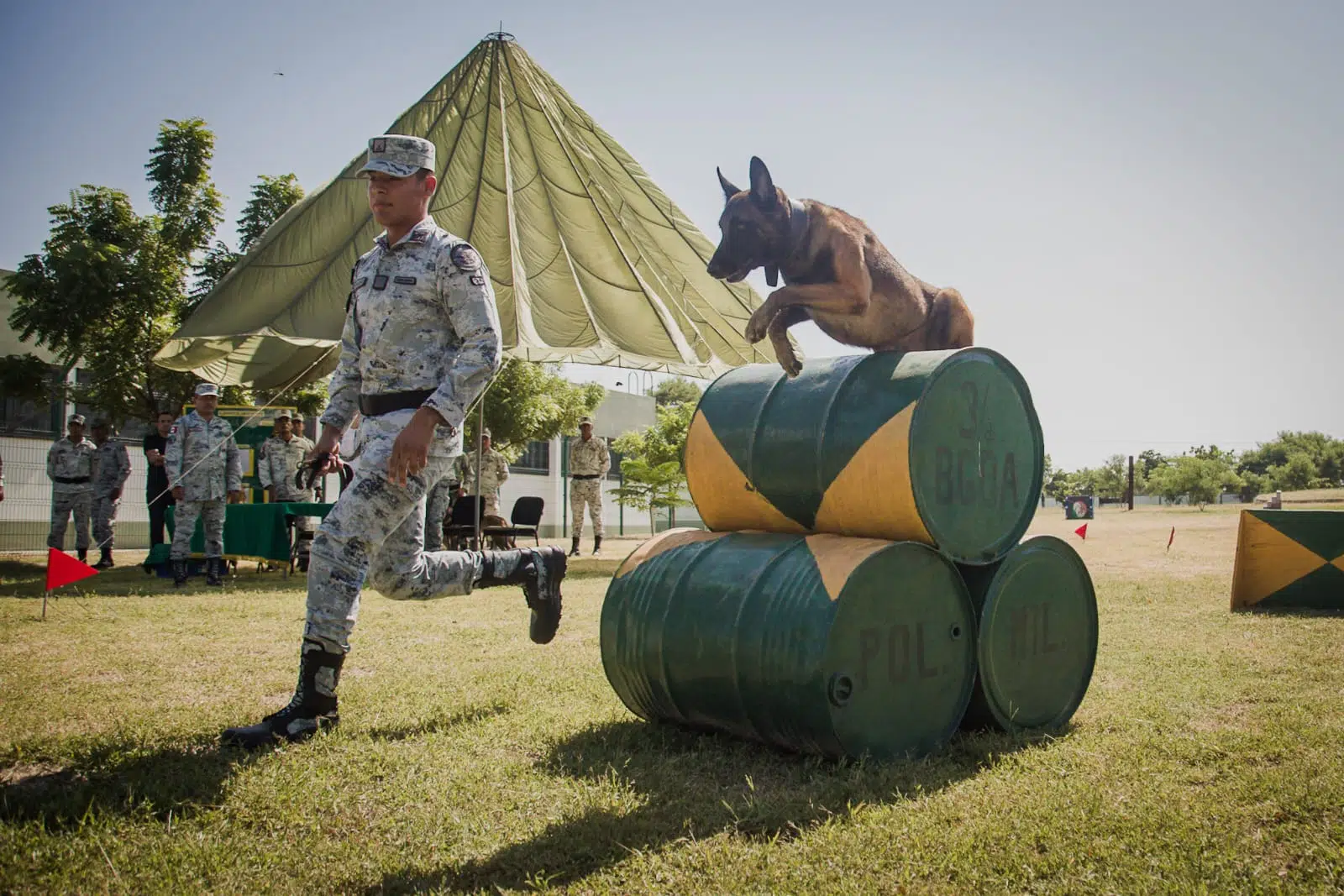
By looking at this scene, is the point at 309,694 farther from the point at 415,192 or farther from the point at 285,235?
the point at 285,235

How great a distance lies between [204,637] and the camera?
6.13 meters

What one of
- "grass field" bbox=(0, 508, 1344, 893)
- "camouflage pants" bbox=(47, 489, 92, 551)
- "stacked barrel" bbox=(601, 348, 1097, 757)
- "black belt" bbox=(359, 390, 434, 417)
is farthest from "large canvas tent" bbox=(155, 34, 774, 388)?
"stacked barrel" bbox=(601, 348, 1097, 757)

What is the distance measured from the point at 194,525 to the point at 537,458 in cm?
2387

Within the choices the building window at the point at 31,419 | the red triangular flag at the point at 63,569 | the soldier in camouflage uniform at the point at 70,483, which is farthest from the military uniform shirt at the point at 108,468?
the building window at the point at 31,419

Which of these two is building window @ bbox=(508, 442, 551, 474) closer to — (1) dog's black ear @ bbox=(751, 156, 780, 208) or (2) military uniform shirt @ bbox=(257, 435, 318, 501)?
(2) military uniform shirt @ bbox=(257, 435, 318, 501)

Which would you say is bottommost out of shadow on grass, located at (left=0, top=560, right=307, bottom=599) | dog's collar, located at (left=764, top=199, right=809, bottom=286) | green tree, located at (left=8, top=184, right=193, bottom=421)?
shadow on grass, located at (left=0, top=560, right=307, bottom=599)

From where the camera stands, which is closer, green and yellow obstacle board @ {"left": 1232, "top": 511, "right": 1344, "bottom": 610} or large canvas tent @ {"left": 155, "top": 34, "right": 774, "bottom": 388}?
green and yellow obstacle board @ {"left": 1232, "top": 511, "right": 1344, "bottom": 610}

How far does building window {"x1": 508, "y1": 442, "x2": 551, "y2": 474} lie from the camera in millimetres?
33531

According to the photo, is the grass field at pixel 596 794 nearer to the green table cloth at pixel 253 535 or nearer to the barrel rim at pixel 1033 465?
the barrel rim at pixel 1033 465

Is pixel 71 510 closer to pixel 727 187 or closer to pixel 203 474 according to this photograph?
pixel 203 474

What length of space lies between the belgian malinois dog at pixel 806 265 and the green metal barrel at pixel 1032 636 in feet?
3.87

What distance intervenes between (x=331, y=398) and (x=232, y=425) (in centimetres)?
958

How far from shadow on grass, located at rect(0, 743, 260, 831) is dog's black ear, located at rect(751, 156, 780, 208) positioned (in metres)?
2.99

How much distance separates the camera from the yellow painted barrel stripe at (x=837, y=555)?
3.28 metres
